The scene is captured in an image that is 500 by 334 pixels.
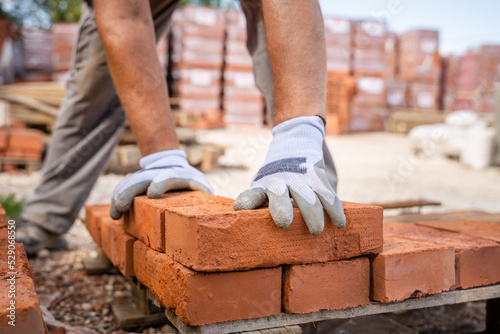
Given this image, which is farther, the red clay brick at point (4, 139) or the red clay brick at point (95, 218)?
the red clay brick at point (4, 139)

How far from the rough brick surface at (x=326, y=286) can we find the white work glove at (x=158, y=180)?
505mm

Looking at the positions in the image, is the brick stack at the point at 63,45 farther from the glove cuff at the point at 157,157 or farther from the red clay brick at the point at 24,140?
the glove cuff at the point at 157,157

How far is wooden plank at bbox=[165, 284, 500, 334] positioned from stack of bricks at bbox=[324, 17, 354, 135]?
9.35 meters

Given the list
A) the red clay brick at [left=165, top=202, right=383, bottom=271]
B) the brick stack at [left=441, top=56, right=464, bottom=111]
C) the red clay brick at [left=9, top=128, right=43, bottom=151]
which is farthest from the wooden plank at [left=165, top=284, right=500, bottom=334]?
the brick stack at [left=441, top=56, right=464, bottom=111]

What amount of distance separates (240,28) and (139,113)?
931cm

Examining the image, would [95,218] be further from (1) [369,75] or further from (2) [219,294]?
(1) [369,75]

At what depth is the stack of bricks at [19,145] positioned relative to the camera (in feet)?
18.5

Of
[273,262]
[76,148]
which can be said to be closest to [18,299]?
[273,262]

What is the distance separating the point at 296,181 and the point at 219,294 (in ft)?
1.18

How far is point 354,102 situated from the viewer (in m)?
11.6

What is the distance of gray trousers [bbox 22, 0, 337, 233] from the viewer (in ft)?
8.29

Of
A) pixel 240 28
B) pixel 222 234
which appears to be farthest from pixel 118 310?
pixel 240 28

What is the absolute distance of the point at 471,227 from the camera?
1.89 meters

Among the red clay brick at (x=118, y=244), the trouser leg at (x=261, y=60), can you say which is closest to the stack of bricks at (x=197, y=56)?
the trouser leg at (x=261, y=60)
